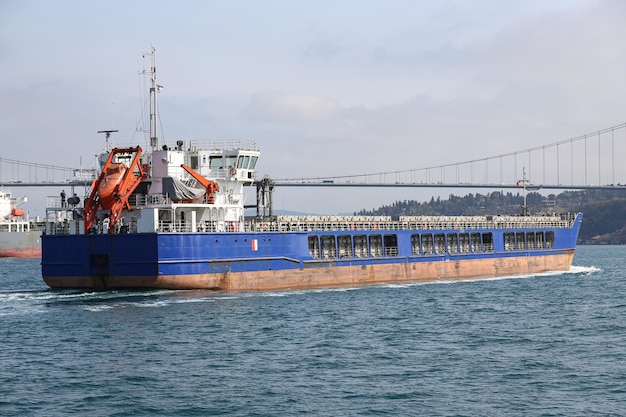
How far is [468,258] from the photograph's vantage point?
5981 centimetres

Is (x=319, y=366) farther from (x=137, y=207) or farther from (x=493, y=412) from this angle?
(x=137, y=207)

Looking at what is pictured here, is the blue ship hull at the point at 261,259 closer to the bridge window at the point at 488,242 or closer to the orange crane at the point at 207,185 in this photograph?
the bridge window at the point at 488,242

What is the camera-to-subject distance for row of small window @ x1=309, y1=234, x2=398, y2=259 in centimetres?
5022

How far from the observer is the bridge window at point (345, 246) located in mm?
52441

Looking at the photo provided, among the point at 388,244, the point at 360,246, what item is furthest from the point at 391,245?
the point at 360,246

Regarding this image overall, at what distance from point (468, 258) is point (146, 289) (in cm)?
2609

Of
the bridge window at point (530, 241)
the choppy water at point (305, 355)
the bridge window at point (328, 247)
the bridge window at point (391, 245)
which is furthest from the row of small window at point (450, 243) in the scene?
the choppy water at point (305, 355)

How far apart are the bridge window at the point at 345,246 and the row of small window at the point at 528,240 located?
16.3 metres

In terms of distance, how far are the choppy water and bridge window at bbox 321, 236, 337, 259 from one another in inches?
264

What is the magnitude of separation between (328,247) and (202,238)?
11.0 meters

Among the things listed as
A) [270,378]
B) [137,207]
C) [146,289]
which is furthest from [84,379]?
[137,207]

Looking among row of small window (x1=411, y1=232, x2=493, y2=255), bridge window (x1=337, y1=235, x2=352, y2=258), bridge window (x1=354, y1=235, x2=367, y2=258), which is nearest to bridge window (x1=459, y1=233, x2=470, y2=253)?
row of small window (x1=411, y1=232, x2=493, y2=255)

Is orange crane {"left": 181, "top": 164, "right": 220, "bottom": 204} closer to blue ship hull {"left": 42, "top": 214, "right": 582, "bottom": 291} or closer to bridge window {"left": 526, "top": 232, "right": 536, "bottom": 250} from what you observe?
blue ship hull {"left": 42, "top": 214, "right": 582, "bottom": 291}

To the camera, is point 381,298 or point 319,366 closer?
point 319,366
